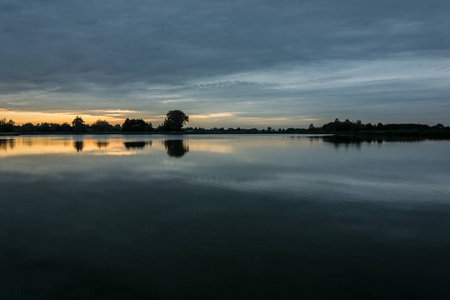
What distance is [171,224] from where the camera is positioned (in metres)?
A: 8.24

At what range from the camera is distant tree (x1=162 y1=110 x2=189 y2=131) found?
142 metres

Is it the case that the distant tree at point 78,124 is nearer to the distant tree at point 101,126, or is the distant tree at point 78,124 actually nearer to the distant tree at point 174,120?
the distant tree at point 101,126

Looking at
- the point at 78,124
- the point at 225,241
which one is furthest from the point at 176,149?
the point at 78,124

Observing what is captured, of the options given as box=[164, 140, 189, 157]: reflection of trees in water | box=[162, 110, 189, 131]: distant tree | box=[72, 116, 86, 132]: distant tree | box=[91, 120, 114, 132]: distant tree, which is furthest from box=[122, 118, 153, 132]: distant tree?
box=[164, 140, 189, 157]: reflection of trees in water

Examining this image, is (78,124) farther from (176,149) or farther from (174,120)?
(176,149)

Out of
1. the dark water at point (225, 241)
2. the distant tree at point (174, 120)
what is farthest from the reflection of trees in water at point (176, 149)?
the distant tree at point (174, 120)

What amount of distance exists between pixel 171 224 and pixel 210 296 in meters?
3.68

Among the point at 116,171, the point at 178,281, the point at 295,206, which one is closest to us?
the point at 178,281

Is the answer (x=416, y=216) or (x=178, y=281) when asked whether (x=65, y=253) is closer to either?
(x=178, y=281)

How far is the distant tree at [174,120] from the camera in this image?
141750 millimetres

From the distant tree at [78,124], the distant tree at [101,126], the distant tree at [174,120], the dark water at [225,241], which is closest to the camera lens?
the dark water at [225,241]

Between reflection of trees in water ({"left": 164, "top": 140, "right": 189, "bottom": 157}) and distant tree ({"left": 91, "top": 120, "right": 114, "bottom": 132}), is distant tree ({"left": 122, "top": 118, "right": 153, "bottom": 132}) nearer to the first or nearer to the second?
distant tree ({"left": 91, "top": 120, "right": 114, "bottom": 132})

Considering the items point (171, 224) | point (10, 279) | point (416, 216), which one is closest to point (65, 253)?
point (10, 279)

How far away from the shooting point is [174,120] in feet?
464
